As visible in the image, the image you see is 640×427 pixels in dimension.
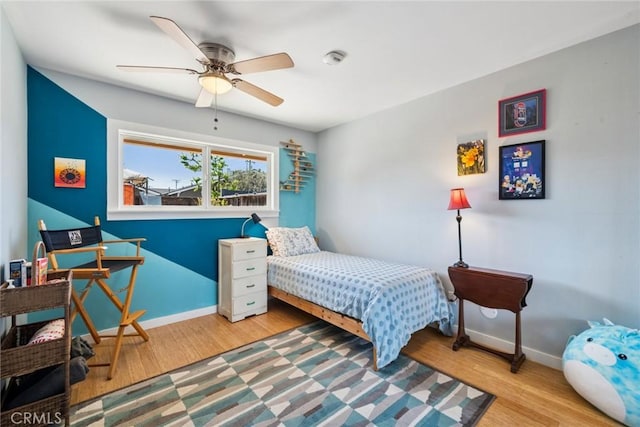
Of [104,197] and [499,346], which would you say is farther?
[104,197]

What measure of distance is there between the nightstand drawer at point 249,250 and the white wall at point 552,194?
1557 mm

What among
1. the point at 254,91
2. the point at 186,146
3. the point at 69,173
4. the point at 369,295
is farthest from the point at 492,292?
the point at 69,173

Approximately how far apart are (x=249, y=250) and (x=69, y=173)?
175 cm

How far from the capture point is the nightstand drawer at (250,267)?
2.94 metres

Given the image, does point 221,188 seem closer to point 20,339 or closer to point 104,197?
point 104,197

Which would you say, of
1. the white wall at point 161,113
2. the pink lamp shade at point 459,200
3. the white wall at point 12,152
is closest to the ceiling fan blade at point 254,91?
the white wall at point 161,113

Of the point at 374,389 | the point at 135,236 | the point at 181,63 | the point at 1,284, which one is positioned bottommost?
the point at 374,389

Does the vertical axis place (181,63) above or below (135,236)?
above

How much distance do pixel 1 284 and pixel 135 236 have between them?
115cm

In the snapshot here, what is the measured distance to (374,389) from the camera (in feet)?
6.02

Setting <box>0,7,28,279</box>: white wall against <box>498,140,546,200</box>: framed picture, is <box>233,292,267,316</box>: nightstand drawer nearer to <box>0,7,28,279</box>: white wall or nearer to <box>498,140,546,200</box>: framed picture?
<box>0,7,28,279</box>: white wall

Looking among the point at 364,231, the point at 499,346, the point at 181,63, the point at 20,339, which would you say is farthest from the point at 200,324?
the point at 499,346

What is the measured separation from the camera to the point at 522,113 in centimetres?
223

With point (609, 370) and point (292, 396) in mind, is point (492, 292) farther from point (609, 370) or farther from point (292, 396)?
point (292, 396)
